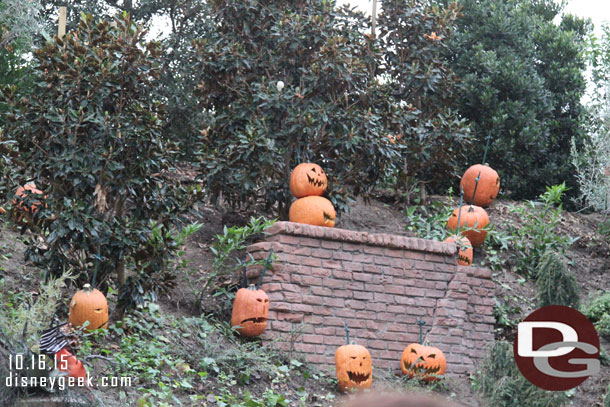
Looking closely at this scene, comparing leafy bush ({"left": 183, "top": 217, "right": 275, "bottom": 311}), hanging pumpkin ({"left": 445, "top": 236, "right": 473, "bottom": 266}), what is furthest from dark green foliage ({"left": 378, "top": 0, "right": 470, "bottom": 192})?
leafy bush ({"left": 183, "top": 217, "right": 275, "bottom": 311})

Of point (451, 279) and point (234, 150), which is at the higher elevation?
point (234, 150)

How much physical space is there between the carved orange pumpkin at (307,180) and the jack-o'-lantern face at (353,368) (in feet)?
5.61

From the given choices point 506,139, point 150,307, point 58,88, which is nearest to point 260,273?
point 150,307

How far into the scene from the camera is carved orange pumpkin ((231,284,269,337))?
21.9ft

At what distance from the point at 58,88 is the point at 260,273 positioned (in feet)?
7.74

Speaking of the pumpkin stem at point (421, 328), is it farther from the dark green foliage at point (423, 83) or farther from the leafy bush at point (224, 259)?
the dark green foliage at point (423, 83)

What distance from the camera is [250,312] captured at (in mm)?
6648

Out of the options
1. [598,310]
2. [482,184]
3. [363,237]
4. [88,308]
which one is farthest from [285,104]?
[598,310]

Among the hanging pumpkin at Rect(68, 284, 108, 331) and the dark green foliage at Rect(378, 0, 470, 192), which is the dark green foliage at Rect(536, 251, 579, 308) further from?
the dark green foliage at Rect(378, 0, 470, 192)

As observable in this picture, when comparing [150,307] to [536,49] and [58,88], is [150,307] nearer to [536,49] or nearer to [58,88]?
[58,88]

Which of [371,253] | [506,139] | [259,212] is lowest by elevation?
[371,253]

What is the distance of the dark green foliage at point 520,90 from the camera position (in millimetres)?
10742

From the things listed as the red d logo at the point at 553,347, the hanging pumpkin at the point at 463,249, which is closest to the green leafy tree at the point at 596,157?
the hanging pumpkin at the point at 463,249

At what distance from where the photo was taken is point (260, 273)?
713 cm
